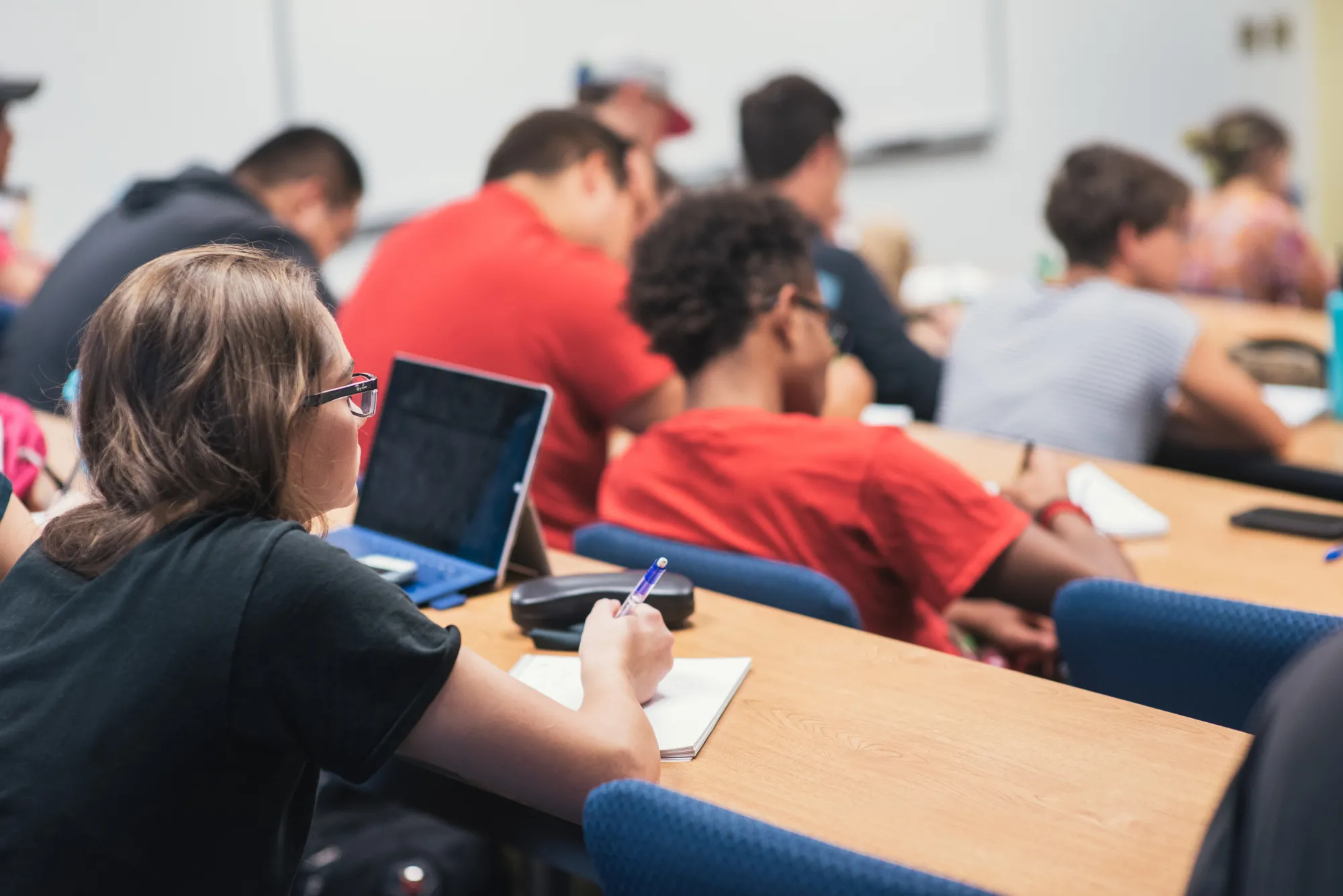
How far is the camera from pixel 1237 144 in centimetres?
473

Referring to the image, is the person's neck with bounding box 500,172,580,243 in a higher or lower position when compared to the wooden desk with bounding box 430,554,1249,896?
higher

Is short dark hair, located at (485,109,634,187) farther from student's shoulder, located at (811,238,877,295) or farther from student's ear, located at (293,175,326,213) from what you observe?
student's ear, located at (293,175,326,213)

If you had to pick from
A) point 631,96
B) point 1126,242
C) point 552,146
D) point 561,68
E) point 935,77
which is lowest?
point 1126,242

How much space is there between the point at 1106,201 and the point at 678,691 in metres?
1.90

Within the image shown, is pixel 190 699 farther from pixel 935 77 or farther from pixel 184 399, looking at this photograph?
pixel 935 77

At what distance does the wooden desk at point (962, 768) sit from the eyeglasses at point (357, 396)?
0.39m

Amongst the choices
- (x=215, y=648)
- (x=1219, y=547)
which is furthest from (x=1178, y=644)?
(x=215, y=648)

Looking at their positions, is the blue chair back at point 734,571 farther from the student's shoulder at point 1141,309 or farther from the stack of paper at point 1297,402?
the stack of paper at point 1297,402

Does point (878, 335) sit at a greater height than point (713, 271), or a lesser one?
lesser

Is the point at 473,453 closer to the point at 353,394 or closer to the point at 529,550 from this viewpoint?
the point at 529,550

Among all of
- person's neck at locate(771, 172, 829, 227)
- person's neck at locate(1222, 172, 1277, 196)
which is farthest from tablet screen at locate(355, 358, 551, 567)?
person's neck at locate(1222, 172, 1277, 196)

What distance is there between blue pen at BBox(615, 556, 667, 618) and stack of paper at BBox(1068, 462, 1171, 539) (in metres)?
0.85

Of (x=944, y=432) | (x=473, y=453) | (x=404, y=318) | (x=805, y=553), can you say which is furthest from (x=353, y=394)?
(x=944, y=432)

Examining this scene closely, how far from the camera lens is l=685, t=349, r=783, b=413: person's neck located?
1921 mm
